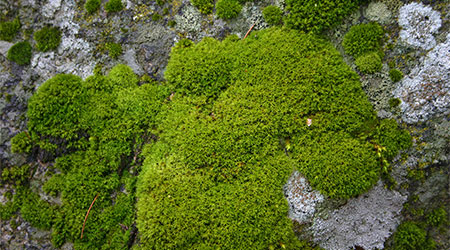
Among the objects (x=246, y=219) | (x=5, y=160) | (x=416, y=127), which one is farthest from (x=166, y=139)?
(x=416, y=127)

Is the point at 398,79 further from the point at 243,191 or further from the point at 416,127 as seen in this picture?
the point at 243,191

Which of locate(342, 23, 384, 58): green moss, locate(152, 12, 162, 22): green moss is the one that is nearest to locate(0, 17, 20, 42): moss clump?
locate(152, 12, 162, 22): green moss

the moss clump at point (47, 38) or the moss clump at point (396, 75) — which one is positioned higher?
the moss clump at point (47, 38)

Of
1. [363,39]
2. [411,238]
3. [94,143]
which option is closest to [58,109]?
[94,143]

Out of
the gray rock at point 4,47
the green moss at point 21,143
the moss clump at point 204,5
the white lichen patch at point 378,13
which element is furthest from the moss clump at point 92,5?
the white lichen patch at point 378,13

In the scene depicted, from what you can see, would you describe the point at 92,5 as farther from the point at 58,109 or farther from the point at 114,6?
the point at 58,109

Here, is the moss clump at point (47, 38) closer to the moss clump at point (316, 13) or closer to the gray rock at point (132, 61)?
the gray rock at point (132, 61)

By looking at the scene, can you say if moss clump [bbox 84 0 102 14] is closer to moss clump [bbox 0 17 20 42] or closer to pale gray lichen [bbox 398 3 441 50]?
moss clump [bbox 0 17 20 42]
